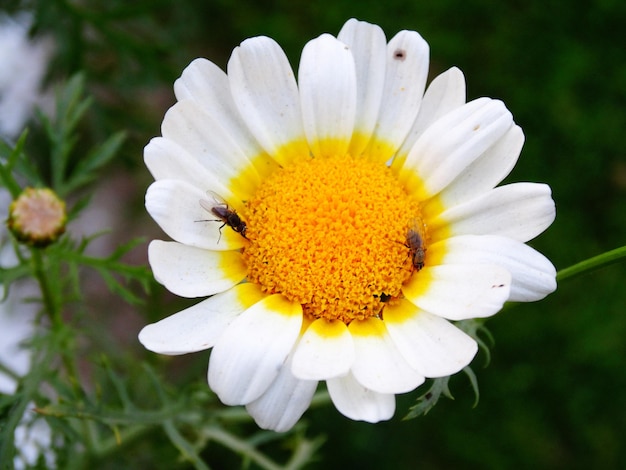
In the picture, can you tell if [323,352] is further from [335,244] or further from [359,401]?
[335,244]

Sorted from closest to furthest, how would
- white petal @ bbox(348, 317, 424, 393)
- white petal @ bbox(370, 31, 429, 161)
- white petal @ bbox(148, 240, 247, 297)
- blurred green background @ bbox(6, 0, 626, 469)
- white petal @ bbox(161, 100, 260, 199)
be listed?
white petal @ bbox(348, 317, 424, 393) < white petal @ bbox(148, 240, 247, 297) < white petal @ bbox(161, 100, 260, 199) < white petal @ bbox(370, 31, 429, 161) < blurred green background @ bbox(6, 0, 626, 469)

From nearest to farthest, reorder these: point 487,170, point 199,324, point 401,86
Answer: point 199,324 < point 487,170 < point 401,86

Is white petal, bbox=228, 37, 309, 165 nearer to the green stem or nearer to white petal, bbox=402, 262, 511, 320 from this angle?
white petal, bbox=402, 262, 511, 320

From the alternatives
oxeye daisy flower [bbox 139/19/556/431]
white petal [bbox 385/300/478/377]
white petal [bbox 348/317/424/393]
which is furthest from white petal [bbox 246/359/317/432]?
white petal [bbox 385/300/478/377]

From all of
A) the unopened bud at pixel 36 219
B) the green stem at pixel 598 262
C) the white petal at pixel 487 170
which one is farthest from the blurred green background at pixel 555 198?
the green stem at pixel 598 262

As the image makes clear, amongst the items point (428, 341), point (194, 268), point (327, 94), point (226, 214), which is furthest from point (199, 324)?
point (327, 94)

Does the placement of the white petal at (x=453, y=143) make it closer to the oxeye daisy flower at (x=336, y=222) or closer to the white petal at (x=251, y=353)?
the oxeye daisy flower at (x=336, y=222)

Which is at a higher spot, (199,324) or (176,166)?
(176,166)

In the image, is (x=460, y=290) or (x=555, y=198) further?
(x=555, y=198)
